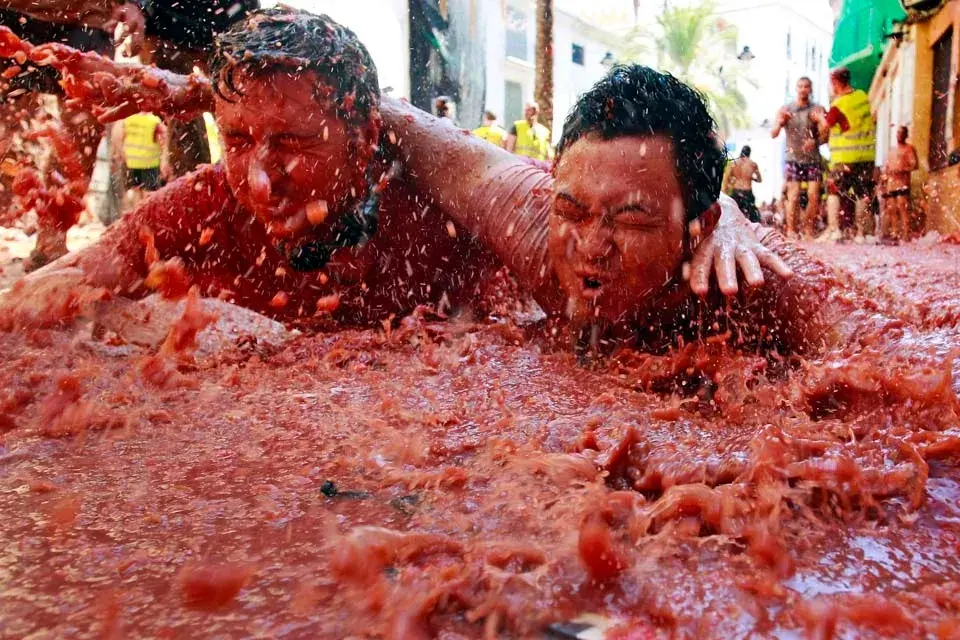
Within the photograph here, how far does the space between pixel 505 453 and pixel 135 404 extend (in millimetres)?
1150

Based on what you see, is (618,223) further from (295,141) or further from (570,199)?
(295,141)

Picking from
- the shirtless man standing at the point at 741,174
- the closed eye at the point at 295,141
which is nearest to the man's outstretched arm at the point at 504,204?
the closed eye at the point at 295,141

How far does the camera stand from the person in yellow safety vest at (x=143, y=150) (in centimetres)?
928

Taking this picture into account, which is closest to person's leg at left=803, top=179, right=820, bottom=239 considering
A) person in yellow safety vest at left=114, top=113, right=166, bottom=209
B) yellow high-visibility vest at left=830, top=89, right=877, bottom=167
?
yellow high-visibility vest at left=830, top=89, right=877, bottom=167

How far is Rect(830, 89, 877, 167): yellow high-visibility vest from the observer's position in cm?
1081

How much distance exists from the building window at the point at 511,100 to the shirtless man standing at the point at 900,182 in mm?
17621

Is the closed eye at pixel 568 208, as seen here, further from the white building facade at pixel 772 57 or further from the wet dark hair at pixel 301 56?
the white building facade at pixel 772 57

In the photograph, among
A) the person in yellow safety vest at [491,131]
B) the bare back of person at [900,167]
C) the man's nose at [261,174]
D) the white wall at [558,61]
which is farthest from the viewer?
the white wall at [558,61]

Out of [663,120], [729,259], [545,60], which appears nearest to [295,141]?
[663,120]

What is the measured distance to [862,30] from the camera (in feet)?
44.6

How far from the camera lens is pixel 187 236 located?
3.37m

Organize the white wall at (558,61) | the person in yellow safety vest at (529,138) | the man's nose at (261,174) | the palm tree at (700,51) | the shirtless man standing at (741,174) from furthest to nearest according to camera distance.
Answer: the palm tree at (700,51) → the white wall at (558,61) → the shirtless man standing at (741,174) → the person in yellow safety vest at (529,138) → the man's nose at (261,174)

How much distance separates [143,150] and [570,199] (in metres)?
7.96

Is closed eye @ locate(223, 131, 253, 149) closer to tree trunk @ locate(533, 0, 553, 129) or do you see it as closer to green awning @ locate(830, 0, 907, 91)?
tree trunk @ locate(533, 0, 553, 129)
